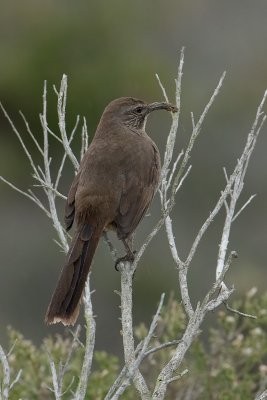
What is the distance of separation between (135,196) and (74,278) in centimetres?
69

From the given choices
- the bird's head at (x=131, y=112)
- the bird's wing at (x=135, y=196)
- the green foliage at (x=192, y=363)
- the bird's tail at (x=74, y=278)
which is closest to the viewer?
the bird's tail at (x=74, y=278)

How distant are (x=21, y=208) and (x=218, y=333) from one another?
723cm

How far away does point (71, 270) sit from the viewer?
4.94m

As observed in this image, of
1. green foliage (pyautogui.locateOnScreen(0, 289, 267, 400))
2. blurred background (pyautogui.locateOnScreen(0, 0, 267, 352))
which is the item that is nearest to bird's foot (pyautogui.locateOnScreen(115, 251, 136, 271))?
green foliage (pyautogui.locateOnScreen(0, 289, 267, 400))

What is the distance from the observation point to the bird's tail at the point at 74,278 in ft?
15.5

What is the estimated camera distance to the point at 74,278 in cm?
489

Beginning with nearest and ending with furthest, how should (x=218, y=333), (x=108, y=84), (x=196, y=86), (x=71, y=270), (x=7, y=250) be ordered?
(x=71, y=270) → (x=218, y=333) → (x=7, y=250) → (x=108, y=84) → (x=196, y=86)

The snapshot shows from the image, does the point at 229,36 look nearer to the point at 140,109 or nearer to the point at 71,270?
the point at 140,109

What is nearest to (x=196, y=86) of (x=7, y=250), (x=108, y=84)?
(x=108, y=84)

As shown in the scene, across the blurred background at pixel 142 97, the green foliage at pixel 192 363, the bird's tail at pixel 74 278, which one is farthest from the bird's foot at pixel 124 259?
the blurred background at pixel 142 97

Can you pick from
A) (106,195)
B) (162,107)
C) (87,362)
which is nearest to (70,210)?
(106,195)

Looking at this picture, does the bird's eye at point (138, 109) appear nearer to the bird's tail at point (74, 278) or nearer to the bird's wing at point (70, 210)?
the bird's wing at point (70, 210)

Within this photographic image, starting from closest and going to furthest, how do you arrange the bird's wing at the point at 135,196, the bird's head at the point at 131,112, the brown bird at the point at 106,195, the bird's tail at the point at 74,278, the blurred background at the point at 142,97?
A: 1. the bird's tail at the point at 74,278
2. the brown bird at the point at 106,195
3. the bird's wing at the point at 135,196
4. the bird's head at the point at 131,112
5. the blurred background at the point at 142,97

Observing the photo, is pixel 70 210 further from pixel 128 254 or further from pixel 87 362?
pixel 87 362
